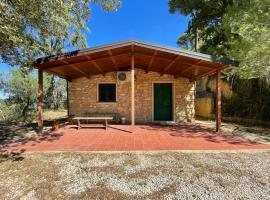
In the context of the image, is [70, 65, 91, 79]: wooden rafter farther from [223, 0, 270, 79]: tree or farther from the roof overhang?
[223, 0, 270, 79]: tree

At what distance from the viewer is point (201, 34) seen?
44.1ft

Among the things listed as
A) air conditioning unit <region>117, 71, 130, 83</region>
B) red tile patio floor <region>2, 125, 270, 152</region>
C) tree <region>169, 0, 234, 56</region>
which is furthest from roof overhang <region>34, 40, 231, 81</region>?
tree <region>169, 0, 234, 56</region>

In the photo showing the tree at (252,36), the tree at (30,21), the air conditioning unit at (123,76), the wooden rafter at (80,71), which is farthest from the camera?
the air conditioning unit at (123,76)

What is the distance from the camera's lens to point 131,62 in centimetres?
720

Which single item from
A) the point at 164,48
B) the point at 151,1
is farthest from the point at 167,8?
the point at 164,48

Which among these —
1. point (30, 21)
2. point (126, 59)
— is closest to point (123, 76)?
point (126, 59)

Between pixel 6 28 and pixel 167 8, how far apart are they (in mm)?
12476

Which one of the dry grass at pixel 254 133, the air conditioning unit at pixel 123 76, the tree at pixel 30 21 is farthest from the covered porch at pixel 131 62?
the dry grass at pixel 254 133

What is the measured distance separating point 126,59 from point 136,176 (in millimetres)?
5848

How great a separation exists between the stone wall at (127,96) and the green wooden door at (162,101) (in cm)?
26

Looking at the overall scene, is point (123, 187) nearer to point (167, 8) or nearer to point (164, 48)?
point (164, 48)

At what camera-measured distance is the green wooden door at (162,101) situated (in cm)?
1023

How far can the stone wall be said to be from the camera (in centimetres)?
1011

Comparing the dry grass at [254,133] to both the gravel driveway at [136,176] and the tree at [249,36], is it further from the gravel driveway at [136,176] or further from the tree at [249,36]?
the tree at [249,36]
